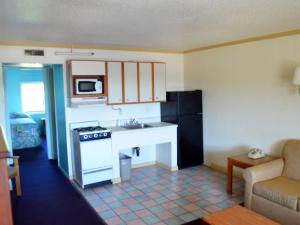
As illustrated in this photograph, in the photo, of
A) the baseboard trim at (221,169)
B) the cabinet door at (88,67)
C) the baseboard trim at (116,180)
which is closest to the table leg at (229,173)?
the baseboard trim at (221,169)

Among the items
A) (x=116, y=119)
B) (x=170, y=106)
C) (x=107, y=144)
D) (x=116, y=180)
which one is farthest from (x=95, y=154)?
(x=170, y=106)

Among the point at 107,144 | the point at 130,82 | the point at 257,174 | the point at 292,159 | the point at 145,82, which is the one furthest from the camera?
the point at 145,82

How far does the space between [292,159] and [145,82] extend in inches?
102

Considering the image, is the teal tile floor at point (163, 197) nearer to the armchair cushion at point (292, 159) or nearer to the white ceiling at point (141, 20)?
the armchair cushion at point (292, 159)

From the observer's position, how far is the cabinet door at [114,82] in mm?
4496

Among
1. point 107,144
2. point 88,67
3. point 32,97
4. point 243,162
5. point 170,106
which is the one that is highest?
point 88,67

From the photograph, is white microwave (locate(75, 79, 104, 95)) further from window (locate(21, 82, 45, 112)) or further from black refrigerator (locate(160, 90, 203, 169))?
window (locate(21, 82, 45, 112))

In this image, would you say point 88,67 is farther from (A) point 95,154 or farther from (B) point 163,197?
(B) point 163,197

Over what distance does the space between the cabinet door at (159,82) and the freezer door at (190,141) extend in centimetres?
55

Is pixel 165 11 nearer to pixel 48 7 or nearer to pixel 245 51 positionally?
pixel 48 7

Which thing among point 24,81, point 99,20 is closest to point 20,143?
point 24,81

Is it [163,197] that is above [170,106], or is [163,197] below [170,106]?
below

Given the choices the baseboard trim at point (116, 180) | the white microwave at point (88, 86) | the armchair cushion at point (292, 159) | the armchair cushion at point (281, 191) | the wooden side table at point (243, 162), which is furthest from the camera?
the baseboard trim at point (116, 180)

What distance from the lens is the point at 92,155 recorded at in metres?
4.20
